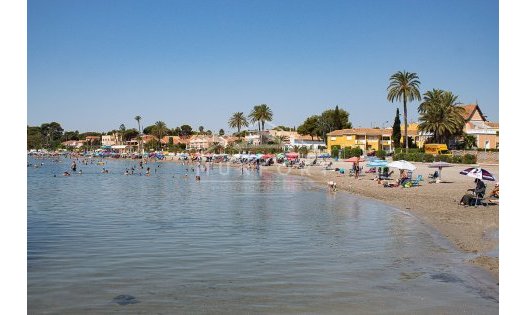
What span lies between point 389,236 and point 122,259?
360 inches

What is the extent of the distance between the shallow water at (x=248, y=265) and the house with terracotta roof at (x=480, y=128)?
52.2 m

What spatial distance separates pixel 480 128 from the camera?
75.0m

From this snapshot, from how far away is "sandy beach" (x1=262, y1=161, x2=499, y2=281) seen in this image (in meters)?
14.9

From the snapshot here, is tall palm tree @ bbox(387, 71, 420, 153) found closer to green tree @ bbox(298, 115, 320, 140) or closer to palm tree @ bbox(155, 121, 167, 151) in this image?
green tree @ bbox(298, 115, 320, 140)

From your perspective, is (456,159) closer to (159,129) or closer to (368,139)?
(368,139)

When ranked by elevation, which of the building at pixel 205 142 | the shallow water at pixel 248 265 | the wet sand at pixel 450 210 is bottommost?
the shallow water at pixel 248 265

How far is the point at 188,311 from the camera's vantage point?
962 centimetres

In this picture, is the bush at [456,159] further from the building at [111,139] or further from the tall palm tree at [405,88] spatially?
the building at [111,139]

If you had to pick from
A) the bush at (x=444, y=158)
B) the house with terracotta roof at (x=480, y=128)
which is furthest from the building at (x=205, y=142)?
the bush at (x=444, y=158)

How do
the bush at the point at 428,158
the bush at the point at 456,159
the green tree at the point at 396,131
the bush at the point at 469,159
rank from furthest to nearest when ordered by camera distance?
the green tree at the point at 396,131
the bush at the point at 428,158
the bush at the point at 456,159
the bush at the point at 469,159

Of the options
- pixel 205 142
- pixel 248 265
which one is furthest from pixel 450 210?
pixel 205 142

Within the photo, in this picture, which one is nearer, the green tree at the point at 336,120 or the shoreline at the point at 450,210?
the shoreline at the point at 450,210

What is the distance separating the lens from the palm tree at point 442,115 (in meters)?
64.7

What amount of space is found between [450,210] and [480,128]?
58144mm
